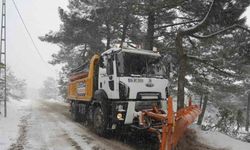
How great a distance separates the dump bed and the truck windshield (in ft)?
7.50

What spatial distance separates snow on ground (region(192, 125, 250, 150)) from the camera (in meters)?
8.34

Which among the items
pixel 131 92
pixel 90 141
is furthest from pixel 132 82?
pixel 90 141

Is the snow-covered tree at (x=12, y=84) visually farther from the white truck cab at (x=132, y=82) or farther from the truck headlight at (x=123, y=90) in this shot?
the truck headlight at (x=123, y=90)

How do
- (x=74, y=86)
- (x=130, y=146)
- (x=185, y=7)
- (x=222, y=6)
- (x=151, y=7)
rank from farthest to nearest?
(x=74, y=86) → (x=185, y=7) → (x=151, y=7) → (x=222, y=6) → (x=130, y=146)

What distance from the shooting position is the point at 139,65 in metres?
9.40

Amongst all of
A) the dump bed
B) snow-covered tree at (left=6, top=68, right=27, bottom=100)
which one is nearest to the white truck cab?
the dump bed

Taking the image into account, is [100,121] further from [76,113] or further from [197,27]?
[197,27]

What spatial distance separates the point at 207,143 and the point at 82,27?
13424 mm

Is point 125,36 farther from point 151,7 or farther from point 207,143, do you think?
point 207,143

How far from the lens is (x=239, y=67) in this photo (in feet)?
52.0

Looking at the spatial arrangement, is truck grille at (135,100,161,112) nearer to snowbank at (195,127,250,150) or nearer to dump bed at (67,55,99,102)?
snowbank at (195,127,250,150)

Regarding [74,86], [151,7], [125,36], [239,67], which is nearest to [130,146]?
[151,7]

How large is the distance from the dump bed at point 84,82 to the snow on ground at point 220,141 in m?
4.54

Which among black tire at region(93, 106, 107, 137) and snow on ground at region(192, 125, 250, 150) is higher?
black tire at region(93, 106, 107, 137)
